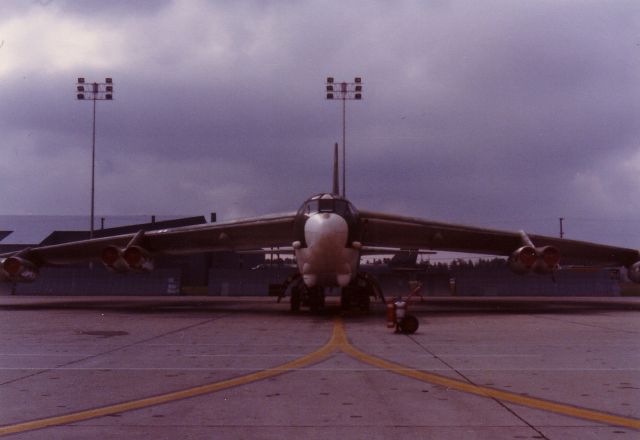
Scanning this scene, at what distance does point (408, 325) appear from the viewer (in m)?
15.1

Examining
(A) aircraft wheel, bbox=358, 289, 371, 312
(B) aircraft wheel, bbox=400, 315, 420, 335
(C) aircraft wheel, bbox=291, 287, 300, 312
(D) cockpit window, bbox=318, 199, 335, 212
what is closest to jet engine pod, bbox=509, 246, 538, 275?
(A) aircraft wheel, bbox=358, 289, 371, 312

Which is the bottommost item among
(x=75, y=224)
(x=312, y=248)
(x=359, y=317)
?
(x=359, y=317)

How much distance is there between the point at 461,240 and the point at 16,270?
64.9 feet

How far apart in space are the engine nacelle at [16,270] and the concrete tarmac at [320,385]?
41.9ft

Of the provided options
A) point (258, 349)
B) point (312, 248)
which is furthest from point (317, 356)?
point (312, 248)

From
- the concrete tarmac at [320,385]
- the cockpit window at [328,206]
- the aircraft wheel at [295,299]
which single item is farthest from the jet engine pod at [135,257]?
the concrete tarmac at [320,385]

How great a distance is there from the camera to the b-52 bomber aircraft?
20469mm

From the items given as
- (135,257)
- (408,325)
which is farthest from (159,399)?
(135,257)

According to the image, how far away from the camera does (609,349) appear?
1158 centimetres

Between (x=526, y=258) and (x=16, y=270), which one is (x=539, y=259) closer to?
(x=526, y=258)

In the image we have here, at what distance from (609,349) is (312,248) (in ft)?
33.8

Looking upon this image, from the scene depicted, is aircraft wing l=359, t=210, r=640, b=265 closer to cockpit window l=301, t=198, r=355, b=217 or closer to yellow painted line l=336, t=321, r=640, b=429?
cockpit window l=301, t=198, r=355, b=217

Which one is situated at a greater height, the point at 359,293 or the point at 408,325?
the point at 359,293

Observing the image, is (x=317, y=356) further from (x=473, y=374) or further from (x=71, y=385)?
(x=71, y=385)
